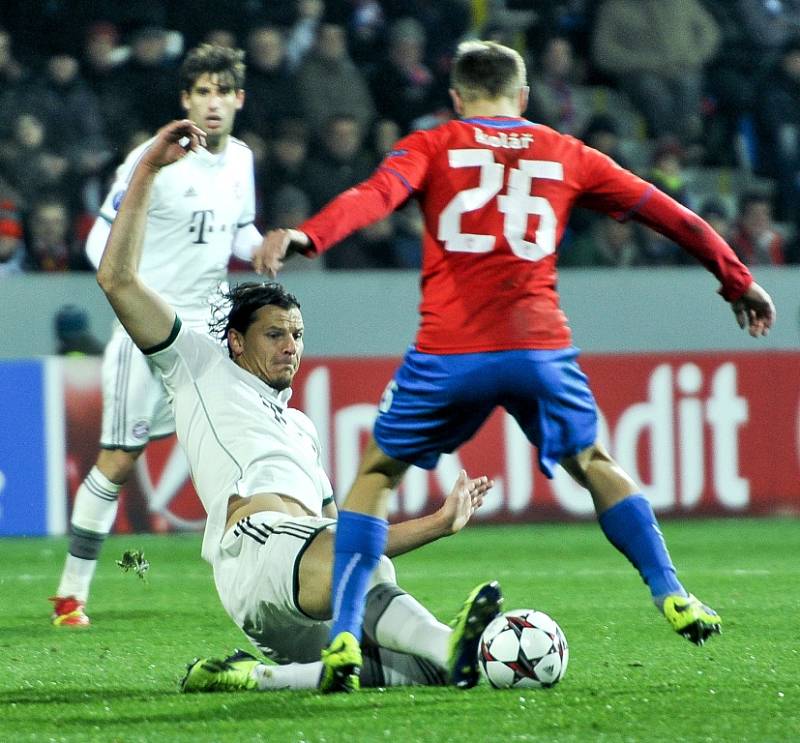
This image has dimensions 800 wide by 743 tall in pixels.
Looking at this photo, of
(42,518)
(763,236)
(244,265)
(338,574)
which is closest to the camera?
(338,574)

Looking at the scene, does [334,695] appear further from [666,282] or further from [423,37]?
[423,37]

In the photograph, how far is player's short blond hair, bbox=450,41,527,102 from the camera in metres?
4.42

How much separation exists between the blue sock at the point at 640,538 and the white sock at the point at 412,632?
1.70 ft

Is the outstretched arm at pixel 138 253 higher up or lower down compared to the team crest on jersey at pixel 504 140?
lower down

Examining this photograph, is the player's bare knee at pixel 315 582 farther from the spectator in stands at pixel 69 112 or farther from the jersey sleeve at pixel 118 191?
the spectator in stands at pixel 69 112

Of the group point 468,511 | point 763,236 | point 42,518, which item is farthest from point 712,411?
point 468,511

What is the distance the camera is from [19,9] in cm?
1162

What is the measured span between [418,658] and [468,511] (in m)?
0.40

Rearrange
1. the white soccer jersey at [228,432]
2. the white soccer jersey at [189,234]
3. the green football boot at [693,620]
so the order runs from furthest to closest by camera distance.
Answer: the white soccer jersey at [189,234] → the white soccer jersey at [228,432] → the green football boot at [693,620]

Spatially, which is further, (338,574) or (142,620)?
(142,620)

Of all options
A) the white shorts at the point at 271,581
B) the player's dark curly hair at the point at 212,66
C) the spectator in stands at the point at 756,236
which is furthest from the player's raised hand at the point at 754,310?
the spectator in stands at the point at 756,236

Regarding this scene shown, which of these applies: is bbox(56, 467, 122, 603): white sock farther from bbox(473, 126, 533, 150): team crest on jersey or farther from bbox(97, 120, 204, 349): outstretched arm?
bbox(473, 126, 533, 150): team crest on jersey

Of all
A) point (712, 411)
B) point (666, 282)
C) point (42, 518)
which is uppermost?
point (666, 282)

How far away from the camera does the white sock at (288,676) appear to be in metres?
4.32
